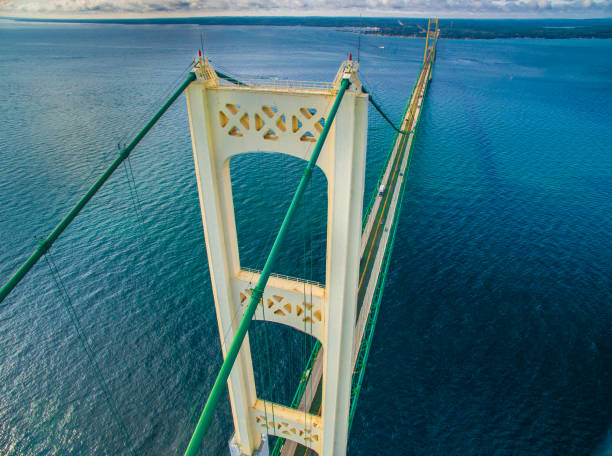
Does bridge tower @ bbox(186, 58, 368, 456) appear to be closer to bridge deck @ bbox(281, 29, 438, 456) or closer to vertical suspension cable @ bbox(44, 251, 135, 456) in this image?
bridge deck @ bbox(281, 29, 438, 456)

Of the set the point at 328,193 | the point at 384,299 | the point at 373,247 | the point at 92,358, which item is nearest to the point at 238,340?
the point at 328,193

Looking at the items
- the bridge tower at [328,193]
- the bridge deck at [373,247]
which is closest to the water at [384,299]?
the bridge deck at [373,247]

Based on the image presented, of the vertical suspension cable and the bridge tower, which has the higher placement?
the bridge tower

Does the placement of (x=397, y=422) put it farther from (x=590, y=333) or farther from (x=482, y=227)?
(x=482, y=227)

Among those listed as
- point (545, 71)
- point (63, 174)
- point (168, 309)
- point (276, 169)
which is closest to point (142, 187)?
point (63, 174)

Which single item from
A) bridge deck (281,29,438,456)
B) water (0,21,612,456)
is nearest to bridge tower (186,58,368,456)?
bridge deck (281,29,438,456)

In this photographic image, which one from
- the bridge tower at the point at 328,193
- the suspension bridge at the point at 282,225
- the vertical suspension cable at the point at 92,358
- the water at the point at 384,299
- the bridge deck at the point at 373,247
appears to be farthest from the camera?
the water at the point at 384,299

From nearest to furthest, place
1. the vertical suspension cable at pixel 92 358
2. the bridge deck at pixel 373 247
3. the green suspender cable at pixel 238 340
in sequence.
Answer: the green suspender cable at pixel 238 340
the bridge deck at pixel 373 247
the vertical suspension cable at pixel 92 358

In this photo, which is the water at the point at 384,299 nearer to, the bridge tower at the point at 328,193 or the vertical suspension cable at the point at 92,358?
the vertical suspension cable at the point at 92,358
